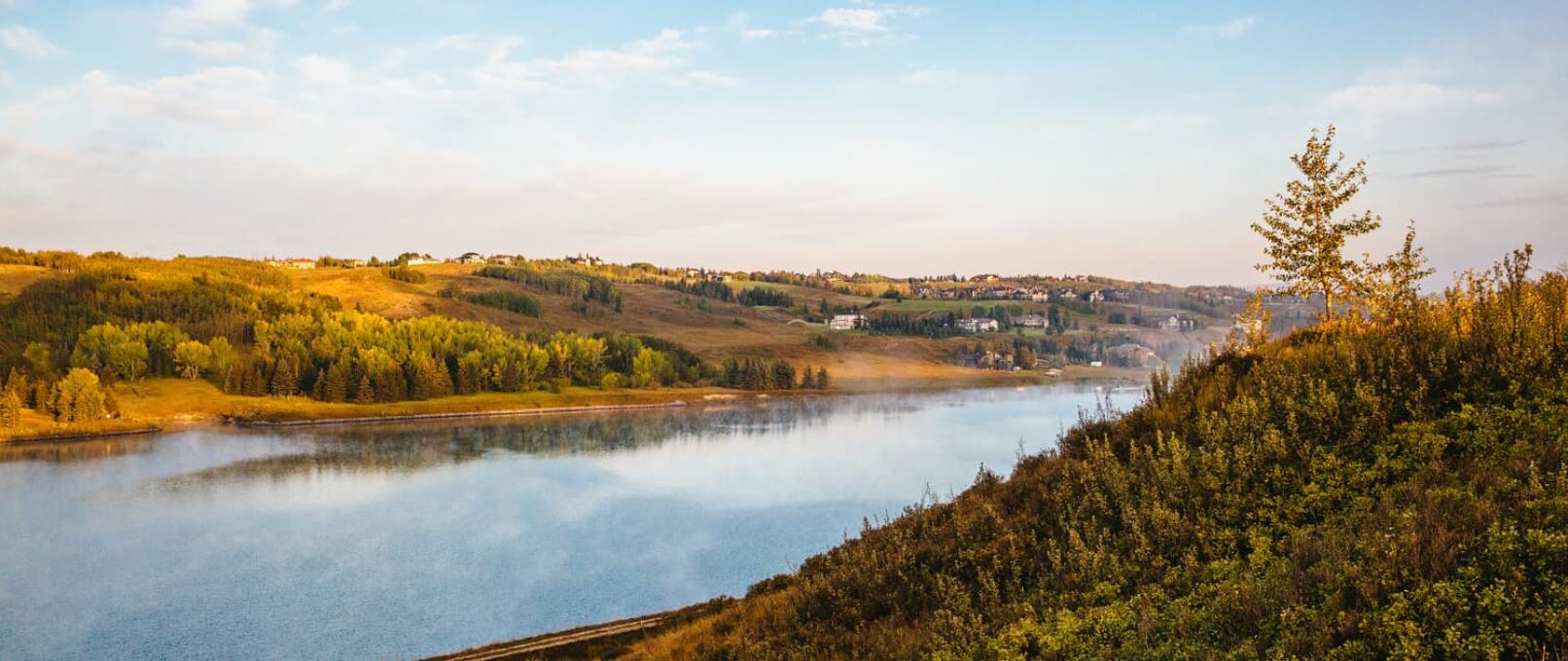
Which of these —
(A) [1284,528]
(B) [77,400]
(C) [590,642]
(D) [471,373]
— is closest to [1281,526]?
(A) [1284,528]

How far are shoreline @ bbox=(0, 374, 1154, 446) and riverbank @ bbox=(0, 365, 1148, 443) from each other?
0.39 ft

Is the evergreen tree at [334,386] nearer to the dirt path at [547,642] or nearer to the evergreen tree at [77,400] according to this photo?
the evergreen tree at [77,400]

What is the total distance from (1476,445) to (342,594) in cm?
4371

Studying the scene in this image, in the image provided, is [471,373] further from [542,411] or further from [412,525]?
[412,525]

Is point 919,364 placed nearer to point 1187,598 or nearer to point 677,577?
point 677,577

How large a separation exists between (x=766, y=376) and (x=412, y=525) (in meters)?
90.8

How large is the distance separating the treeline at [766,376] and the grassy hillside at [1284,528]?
415 feet

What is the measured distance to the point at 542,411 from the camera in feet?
390

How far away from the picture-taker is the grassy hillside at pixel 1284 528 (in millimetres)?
6641

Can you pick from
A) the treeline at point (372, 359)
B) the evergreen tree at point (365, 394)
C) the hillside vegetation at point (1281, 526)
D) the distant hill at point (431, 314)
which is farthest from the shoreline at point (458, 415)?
the hillside vegetation at point (1281, 526)

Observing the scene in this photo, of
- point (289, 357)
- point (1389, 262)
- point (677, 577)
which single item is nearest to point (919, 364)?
point (289, 357)

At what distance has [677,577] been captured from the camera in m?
42.6

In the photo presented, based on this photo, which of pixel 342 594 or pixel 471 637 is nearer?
pixel 471 637

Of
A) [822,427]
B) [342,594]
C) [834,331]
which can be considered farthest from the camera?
[834,331]
